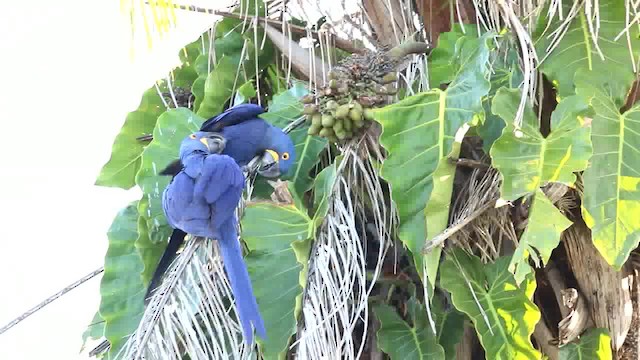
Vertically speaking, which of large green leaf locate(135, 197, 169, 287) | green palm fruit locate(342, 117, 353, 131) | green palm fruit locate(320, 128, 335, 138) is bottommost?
large green leaf locate(135, 197, 169, 287)

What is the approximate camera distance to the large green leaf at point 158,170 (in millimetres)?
1253

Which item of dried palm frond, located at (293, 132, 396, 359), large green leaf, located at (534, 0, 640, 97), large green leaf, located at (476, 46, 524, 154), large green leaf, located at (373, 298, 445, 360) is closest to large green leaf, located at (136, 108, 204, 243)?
dried palm frond, located at (293, 132, 396, 359)

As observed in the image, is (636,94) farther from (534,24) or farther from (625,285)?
(625,285)

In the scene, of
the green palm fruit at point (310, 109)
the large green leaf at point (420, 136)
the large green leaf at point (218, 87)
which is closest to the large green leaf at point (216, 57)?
the large green leaf at point (218, 87)

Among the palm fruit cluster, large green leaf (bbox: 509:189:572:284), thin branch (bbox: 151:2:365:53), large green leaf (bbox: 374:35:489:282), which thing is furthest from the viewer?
thin branch (bbox: 151:2:365:53)

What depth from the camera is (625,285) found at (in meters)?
1.15

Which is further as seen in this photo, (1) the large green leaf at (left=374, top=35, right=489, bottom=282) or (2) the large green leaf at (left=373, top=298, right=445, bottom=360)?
(2) the large green leaf at (left=373, top=298, right=445, bottom=360)

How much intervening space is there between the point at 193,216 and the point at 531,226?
486mm

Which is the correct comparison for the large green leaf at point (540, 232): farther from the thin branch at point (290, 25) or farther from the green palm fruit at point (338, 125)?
the thin branch at point (290, 25)

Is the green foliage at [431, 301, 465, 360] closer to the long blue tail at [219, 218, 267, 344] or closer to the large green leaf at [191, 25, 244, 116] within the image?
the long blue tail at [219, 218, 267, 344]

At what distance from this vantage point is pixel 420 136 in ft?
3.34

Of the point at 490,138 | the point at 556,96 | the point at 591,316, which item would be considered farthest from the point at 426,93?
the point at 591,316

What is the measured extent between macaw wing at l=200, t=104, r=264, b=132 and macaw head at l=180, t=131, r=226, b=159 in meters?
0.01

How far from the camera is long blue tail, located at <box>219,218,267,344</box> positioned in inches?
39.9
